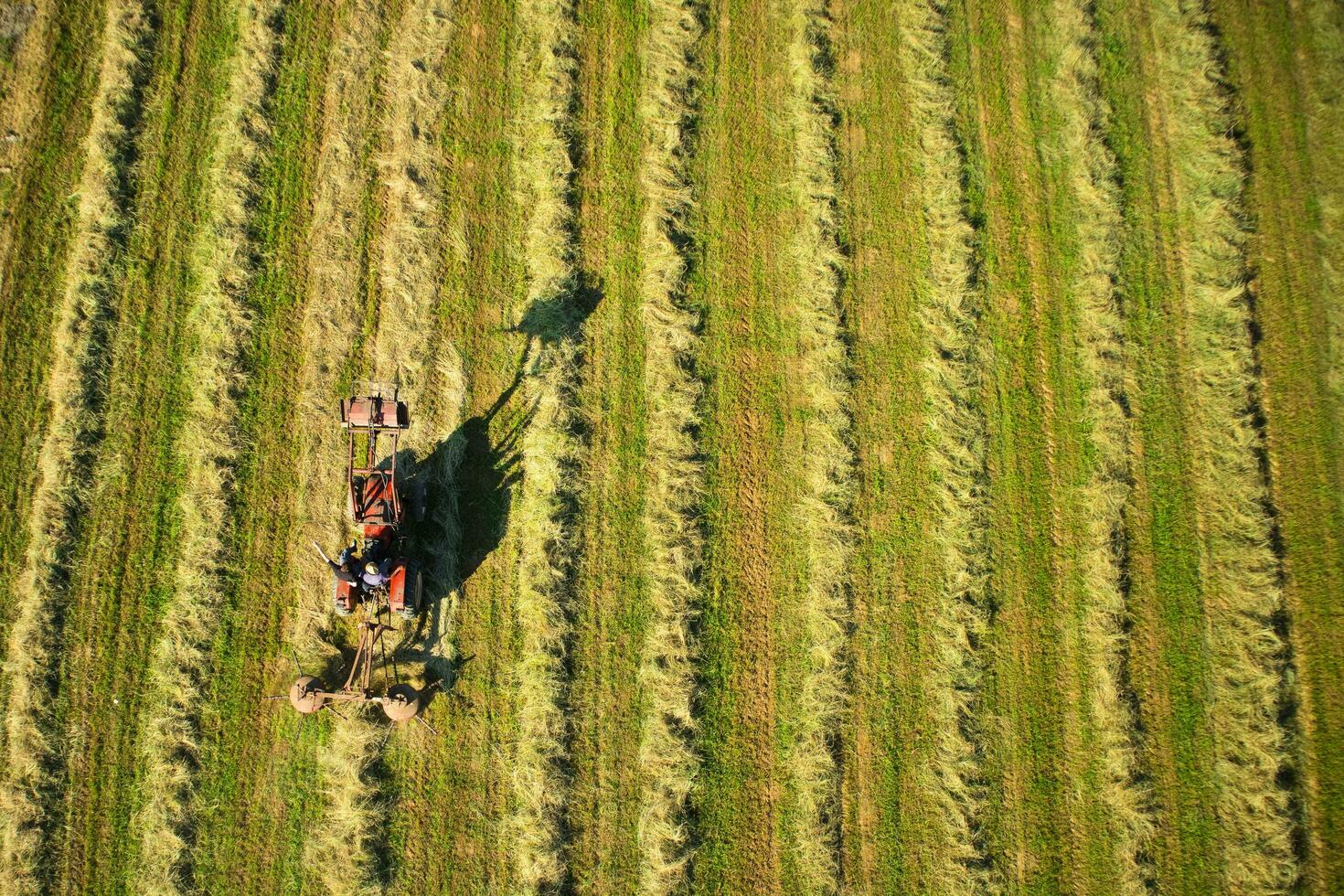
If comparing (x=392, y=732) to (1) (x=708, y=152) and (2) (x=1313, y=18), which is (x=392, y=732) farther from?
(2) (x=1313, y=18)

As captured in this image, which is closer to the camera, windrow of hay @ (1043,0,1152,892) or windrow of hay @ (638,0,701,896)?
windrow of hay @ (638,0,701,896)

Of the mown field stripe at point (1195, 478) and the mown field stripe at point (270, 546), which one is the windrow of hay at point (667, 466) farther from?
the mown field stripe at point (1195, 478)

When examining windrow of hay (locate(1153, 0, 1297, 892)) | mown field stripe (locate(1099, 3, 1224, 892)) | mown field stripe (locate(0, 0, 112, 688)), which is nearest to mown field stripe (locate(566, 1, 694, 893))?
mown field stripe (locate(1099, 3, 1224, 892))

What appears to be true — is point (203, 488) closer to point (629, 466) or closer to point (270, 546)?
point (270, 546)

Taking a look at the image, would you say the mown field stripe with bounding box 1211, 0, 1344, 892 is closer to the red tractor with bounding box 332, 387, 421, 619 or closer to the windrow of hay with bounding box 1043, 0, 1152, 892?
the windrow of hay with bounding box 1043, 0, 1152, 892

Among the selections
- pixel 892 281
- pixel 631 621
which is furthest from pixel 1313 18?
pixel 631 621
